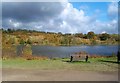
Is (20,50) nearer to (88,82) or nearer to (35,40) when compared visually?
(88,82)

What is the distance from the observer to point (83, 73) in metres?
11.8

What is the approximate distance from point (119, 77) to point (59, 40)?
56.6 metres

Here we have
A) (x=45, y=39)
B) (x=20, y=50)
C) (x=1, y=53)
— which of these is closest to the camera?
(x=1, y=53)

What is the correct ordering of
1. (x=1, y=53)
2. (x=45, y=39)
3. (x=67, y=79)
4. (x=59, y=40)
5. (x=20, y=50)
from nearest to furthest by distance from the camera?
(x=67, y=79) < (x=1, y=53) < (x=20, y=50) < (x=59, y=40) < (x=45, y=39)

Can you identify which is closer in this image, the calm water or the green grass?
the green grass

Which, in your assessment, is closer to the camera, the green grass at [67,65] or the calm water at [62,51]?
the green grass at [67,65]

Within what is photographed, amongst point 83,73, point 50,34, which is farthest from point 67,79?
point 50,34

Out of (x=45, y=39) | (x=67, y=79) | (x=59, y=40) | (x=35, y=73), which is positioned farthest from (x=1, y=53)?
(x=45, y=39)

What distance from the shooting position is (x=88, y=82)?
9891 mm

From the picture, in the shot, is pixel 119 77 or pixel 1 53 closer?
pixel 119 77

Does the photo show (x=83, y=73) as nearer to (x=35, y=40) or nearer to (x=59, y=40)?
(x=59, y=40)

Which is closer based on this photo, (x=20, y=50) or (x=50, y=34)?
(x=20, y=50)

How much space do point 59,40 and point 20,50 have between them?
43.4 metres

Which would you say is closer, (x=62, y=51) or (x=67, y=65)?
(x=67, y=65)
